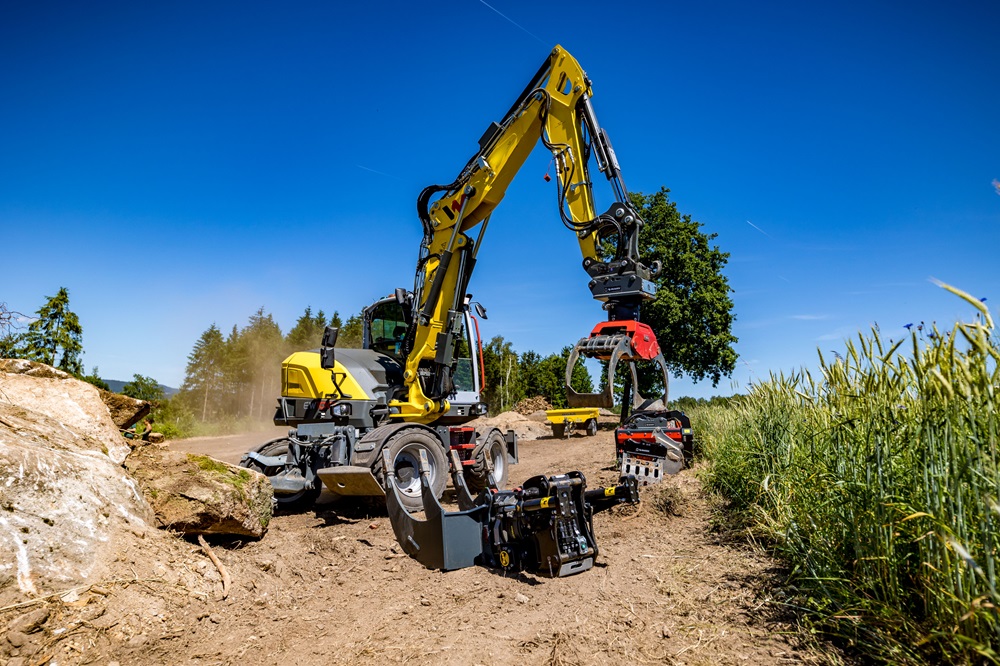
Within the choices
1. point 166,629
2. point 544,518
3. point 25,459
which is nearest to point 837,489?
point 544,518

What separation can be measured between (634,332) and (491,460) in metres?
4.28

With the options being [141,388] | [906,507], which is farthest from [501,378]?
[906,507]

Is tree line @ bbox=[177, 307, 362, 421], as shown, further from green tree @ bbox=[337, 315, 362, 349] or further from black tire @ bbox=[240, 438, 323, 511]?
black tire @ bbox=[240, 438, 323, 511]

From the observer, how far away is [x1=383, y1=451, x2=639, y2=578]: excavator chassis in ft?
13.5

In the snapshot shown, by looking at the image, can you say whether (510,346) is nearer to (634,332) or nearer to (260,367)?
(260,367)

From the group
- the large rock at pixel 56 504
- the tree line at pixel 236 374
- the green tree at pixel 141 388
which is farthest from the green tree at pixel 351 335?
the large rock at pixel 56 504

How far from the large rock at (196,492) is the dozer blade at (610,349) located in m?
3.14

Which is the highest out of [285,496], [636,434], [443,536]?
[636,434]

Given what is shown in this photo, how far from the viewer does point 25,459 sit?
3.97 metres

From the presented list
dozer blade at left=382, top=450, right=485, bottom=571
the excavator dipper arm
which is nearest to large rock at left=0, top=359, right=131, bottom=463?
dozer blade at left=382, top=450, right=485, bottom=571

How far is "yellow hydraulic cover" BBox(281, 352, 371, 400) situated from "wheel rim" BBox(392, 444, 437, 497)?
113 cm

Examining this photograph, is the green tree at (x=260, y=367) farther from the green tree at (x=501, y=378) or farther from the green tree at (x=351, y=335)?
the green tree at (x=501, y=378)

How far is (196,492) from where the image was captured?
5.06 meters

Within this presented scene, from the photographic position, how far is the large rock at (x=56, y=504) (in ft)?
11.9
